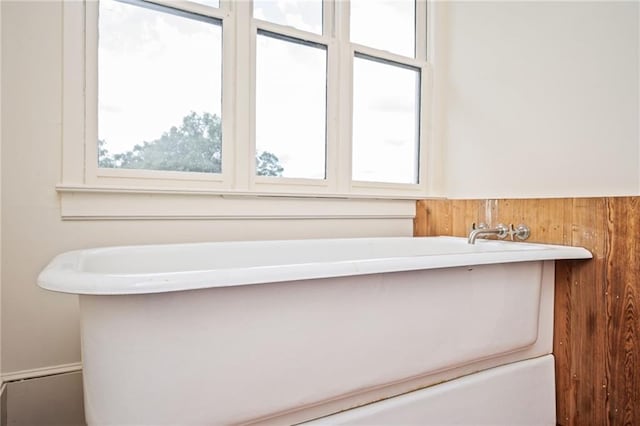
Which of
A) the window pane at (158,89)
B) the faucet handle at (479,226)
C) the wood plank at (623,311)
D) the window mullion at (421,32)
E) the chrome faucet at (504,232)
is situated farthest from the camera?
the window mullion at (421,32)

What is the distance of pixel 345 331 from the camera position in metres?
1.08

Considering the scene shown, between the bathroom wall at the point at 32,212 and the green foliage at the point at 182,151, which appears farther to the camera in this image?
the green foliage at the point at 182,151

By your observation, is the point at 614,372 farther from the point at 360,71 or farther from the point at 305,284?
the point at 360,71

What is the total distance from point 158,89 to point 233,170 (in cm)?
44

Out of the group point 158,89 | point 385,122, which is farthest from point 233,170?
point 385,122

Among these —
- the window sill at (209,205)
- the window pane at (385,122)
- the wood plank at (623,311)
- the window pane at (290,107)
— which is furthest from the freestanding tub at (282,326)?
the window pane at (385,122)

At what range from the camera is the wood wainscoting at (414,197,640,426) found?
4.28 feet

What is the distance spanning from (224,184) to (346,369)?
97 centimetres

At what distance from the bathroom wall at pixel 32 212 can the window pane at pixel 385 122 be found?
1.33 m

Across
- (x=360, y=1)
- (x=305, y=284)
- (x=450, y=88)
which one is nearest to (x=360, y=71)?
(x=360, y=1)

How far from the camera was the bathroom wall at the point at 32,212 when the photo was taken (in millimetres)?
1346

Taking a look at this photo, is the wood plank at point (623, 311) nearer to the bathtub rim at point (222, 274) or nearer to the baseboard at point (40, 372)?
the bathtub rim at point (222, 274)

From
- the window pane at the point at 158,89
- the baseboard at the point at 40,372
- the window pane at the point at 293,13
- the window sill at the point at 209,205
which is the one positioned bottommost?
the baseboard at the point at 40,372

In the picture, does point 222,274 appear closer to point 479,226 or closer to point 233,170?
point 233,170
